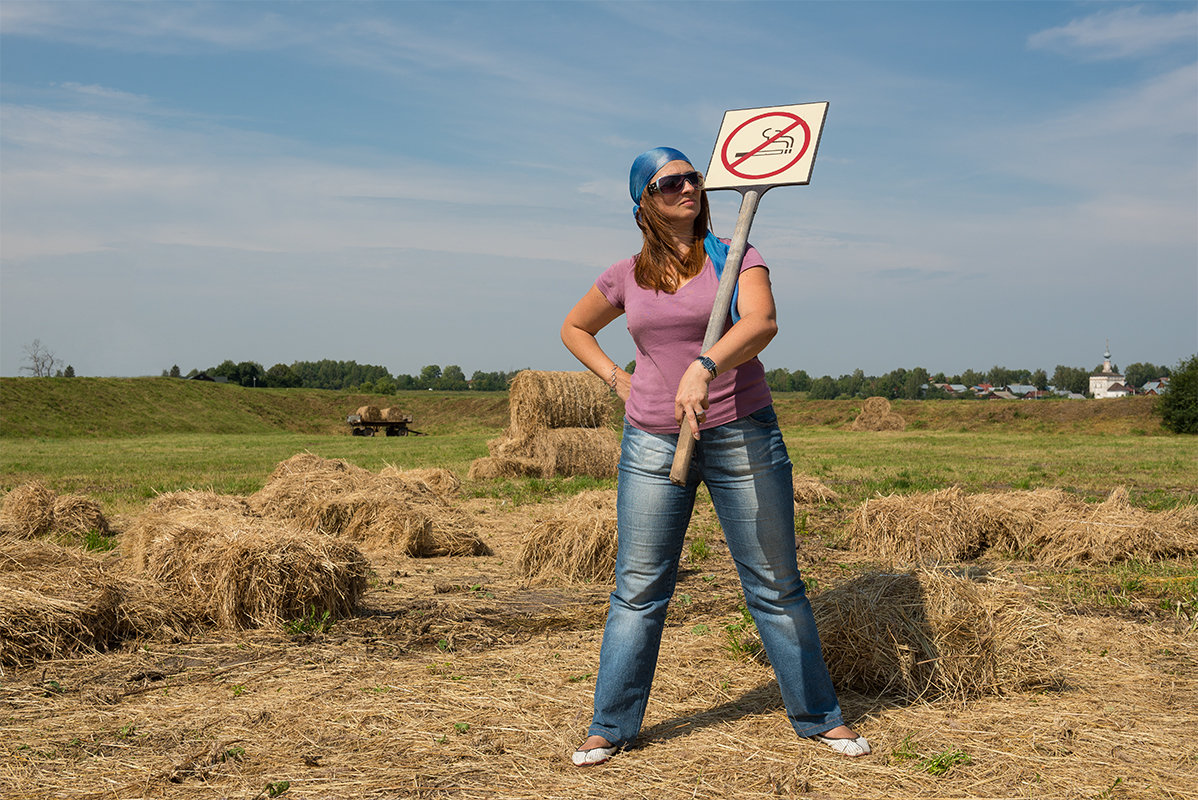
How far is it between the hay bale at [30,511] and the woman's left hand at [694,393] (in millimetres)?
8310

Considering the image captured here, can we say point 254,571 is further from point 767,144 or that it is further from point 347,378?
point 347,378

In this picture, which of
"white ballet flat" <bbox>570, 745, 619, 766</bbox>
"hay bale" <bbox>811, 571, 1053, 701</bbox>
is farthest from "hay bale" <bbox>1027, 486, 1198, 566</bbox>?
"white ballet flat" <bbox>570, 745, 619, 766</bbox>

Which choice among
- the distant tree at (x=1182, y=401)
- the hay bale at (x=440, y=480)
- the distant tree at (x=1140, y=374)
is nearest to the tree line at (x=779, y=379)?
the distant tree at (x=1140, y=374)

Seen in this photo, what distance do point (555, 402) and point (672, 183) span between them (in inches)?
624

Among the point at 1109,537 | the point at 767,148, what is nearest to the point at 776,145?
the point at 767,148

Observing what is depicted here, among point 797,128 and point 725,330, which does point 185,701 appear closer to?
point 725,330

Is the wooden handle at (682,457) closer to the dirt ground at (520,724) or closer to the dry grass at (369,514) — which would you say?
the dirt ground at (520,724)

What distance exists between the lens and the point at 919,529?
8.58 m

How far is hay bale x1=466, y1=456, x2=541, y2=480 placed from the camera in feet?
56.4

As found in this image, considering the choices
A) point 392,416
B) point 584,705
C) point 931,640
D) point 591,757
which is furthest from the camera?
point 392,416

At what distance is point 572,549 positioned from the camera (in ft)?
24.6

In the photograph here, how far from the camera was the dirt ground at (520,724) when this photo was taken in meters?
3.28

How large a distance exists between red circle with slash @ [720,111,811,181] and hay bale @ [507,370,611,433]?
15.3 meters

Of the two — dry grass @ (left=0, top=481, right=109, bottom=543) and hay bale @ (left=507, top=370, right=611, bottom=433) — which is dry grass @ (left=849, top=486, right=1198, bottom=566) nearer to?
dry grass @ (left=0, top=481, right=109, bottom=543)
